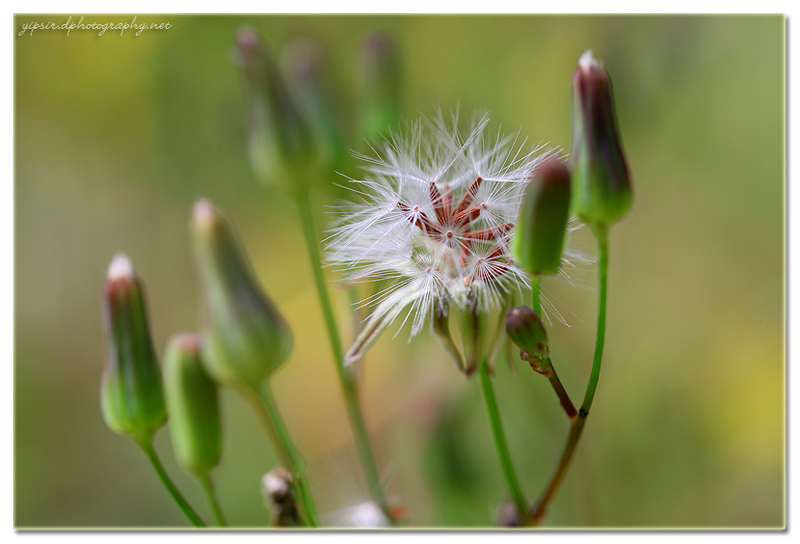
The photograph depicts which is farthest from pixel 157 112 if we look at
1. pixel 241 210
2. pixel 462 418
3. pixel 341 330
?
pixel 462 418

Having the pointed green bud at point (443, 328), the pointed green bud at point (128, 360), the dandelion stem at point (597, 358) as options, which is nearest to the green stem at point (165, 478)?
the pointed green bud at point (128, 360)

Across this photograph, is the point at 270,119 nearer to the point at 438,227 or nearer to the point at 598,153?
the point at 438,227

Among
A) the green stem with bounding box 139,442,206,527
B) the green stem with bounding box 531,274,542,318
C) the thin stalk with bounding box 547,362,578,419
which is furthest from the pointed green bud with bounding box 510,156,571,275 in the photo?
the green stem with bounding box 139,442,206,527

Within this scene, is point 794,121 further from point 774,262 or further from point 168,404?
point 168,404

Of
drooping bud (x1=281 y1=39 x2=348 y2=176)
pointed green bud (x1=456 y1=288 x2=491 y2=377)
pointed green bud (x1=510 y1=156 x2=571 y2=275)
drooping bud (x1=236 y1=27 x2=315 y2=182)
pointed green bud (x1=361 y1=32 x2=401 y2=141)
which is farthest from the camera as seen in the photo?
pointed green bud (x1=361 y1=32 x2=401 y2=141)

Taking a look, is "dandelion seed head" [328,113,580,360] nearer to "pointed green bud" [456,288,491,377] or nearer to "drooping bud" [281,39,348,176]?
"pointed green bud" [456,288,491,377]

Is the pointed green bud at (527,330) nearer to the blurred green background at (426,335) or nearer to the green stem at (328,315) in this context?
the green stem at (328,315)

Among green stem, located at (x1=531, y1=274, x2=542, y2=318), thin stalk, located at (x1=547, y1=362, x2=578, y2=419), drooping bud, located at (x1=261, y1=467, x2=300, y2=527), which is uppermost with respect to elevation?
green stem, located at (x1=531, y1=274, x2=542, y2=318)
